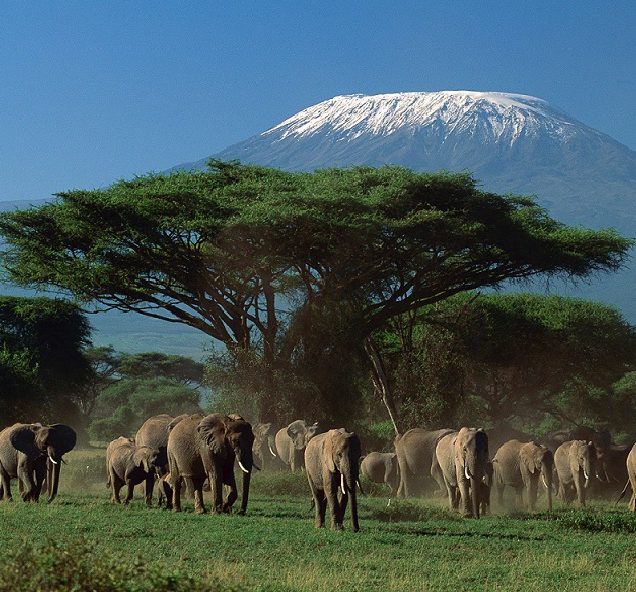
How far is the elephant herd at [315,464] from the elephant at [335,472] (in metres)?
0.02

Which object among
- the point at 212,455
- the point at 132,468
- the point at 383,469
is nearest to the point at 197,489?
the point at 212,455

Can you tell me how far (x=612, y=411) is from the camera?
56812 millimetres

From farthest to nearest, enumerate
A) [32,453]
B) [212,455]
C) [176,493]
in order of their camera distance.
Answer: [32,453] < [176,493] < [212,455]

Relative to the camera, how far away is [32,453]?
24719 millimetres

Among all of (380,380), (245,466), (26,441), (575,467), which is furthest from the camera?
(380,380)

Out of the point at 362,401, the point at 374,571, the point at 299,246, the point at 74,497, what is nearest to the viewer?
the point at 374,571

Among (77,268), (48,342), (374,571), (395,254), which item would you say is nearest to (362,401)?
(395,254)

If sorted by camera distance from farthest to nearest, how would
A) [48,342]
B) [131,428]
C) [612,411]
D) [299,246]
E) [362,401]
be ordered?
[131,428] < [612,411] < [48,342] < [362,401] < [299,246]

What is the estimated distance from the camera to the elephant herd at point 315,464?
20578 mm

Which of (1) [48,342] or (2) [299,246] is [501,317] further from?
(1) [48,342]

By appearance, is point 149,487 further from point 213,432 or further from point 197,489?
point 213,432

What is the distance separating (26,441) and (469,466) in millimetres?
8638

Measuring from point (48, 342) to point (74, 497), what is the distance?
2574cm

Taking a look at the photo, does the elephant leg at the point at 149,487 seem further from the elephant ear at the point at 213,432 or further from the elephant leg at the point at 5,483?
the elephant leg at the point at 5,483
